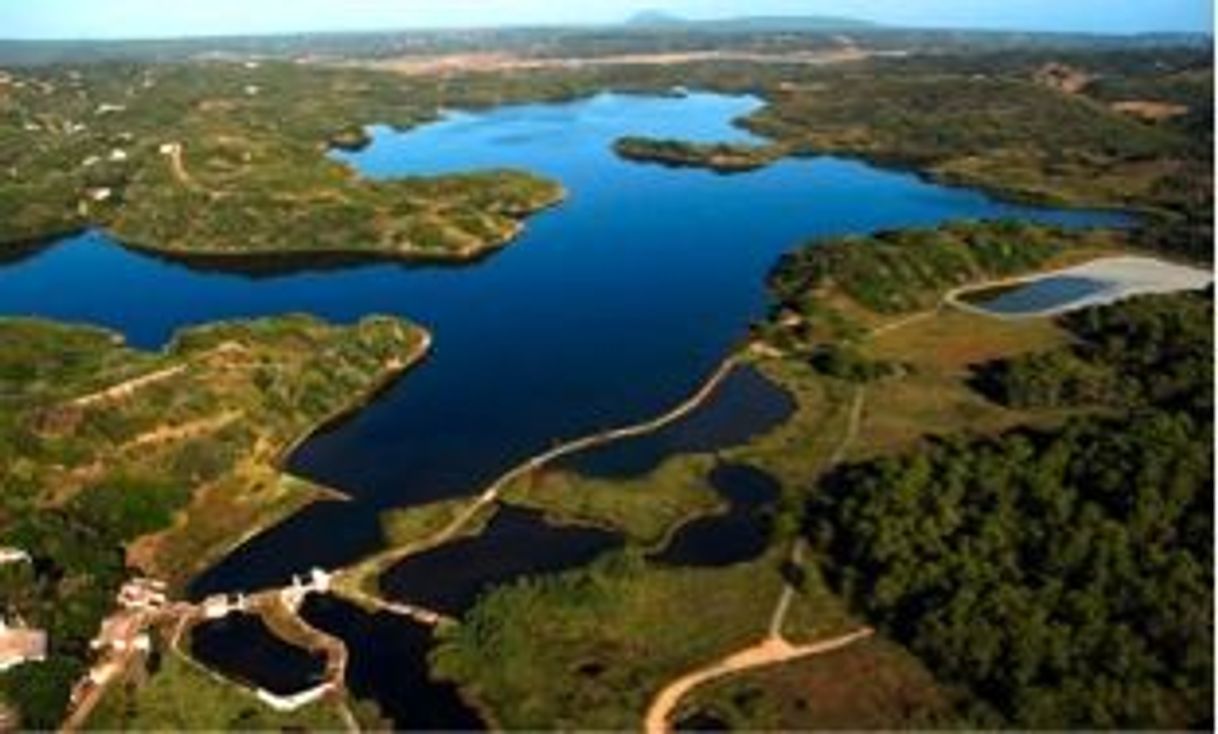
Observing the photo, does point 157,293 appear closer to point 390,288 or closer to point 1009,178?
point 390,288

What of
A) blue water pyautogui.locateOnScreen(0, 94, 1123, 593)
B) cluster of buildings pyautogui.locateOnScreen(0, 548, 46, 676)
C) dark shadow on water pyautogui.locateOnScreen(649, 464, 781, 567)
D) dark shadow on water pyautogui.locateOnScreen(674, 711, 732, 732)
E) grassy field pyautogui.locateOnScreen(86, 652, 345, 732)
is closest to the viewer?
dark shadow on water pyautogui.locateOnScreen(674, 711, 732, 732)

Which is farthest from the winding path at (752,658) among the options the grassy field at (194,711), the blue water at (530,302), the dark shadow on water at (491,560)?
the blue water at (530,302)

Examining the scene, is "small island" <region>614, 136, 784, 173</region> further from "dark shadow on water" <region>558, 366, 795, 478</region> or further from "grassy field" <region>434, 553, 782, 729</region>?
"grassy field" <region>434, 553, 782, 729</region>

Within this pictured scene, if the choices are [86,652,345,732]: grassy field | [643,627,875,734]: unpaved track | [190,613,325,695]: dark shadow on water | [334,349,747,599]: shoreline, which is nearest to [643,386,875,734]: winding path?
[643,627,875,734]: unpaved track

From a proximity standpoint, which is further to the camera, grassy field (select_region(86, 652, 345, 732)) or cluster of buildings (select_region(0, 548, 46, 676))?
cluster of buildings (select_region(0, 548, 46, 676))

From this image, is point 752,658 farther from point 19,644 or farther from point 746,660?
point 19,644
